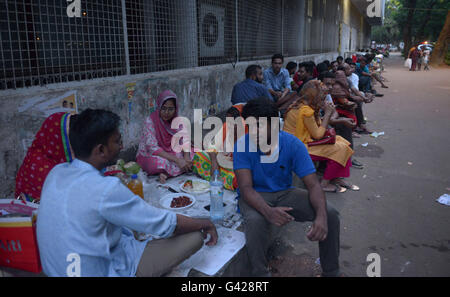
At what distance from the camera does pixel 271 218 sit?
2398 millimetres

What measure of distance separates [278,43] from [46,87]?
8.26 metres

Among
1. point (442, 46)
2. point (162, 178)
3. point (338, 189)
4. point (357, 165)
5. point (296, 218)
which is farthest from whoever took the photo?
point (442, 46)

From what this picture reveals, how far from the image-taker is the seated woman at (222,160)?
3555 millimetres

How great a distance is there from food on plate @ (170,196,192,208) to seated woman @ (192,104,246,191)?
0.53m

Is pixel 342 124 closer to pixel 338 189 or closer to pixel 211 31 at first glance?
pixel 338 189

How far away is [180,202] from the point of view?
10.4 feet

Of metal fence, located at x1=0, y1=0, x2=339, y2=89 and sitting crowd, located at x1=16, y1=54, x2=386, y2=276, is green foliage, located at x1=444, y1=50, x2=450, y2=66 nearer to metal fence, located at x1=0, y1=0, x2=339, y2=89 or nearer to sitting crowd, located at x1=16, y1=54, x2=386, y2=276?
metal fence, located at x1=0, y1=0, x2=339, y2=89

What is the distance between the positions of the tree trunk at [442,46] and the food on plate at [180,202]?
31.3 meters

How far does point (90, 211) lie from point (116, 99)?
2709mm

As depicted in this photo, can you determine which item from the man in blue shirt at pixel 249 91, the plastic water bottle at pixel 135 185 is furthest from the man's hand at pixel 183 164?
the man in blue shirt at pixel 249 91

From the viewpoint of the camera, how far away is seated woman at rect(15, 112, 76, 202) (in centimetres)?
263

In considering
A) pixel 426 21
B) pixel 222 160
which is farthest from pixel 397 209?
pixel 426 21

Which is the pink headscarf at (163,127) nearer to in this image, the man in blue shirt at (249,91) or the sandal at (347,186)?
the man in blue shirt at (249,91)
